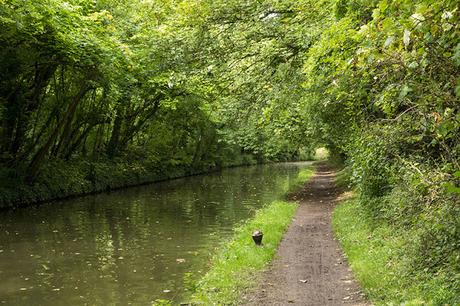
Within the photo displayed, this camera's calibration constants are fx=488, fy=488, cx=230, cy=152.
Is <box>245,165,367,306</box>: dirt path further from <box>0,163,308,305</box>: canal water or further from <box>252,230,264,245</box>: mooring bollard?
<box>0,163,308,305</box>: canal water

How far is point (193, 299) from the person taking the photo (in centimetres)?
977

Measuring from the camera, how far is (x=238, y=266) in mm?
11758

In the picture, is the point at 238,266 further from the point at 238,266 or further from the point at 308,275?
the point at 308,275

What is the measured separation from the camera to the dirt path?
358 inches

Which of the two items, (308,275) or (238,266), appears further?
(238,266)

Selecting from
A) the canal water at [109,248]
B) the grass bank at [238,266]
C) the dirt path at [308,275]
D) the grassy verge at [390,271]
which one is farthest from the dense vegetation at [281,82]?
the canal water at [109,248]

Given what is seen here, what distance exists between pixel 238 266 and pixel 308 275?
1.82 meters

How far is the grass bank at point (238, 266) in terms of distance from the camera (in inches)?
383

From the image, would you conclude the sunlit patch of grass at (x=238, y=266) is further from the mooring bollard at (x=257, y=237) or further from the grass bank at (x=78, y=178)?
the grass bank at (x=78, y=178)

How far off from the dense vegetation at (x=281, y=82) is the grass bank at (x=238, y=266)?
10.3ft

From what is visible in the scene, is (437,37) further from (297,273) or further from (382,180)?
(382,180)

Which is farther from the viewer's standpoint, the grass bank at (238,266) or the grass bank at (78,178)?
the grass bank at (78,178)

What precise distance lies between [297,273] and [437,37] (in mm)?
6859

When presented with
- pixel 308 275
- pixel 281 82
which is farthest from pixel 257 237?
pixel 281 82
